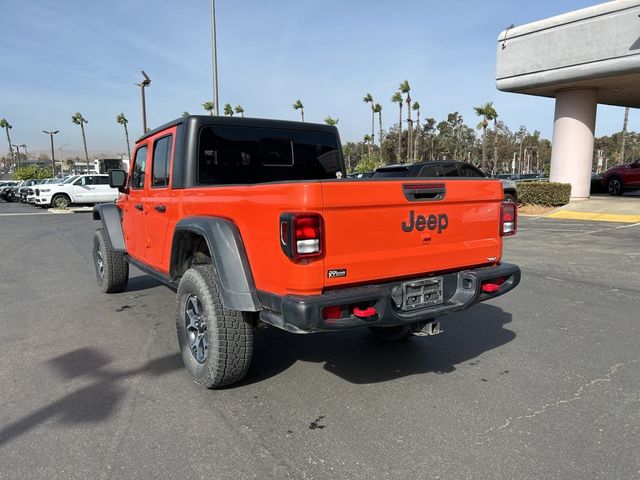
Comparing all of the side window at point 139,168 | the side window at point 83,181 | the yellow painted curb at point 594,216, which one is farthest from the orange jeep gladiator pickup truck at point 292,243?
the side window at point 83,181

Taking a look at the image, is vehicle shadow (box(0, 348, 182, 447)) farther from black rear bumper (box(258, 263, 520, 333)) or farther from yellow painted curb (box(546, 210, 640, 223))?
yellow painted curb (box(546, 210, 640, 223))

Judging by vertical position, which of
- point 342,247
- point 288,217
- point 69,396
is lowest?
point 69,396

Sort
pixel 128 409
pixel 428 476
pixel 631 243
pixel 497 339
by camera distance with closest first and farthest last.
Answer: pixel 428 476, pixel 128 409, pixel 497 339, pixel 631 243

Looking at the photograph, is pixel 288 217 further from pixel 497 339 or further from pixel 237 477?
pixel 497 339

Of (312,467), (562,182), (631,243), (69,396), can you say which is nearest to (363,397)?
(312,467)

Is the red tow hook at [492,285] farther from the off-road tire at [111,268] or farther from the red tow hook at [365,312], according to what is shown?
the off-road tire at [111,268]

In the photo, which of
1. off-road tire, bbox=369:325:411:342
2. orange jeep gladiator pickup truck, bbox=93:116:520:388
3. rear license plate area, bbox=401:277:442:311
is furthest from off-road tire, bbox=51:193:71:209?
rear license plate area, bbox=401:277:442:311

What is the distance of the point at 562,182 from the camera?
19531 millimetres

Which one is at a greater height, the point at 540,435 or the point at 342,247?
the point at 342,247

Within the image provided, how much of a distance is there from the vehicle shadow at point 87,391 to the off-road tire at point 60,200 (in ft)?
75.8

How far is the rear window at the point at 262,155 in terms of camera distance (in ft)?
13.5

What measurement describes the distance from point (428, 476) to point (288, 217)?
155 centimetres

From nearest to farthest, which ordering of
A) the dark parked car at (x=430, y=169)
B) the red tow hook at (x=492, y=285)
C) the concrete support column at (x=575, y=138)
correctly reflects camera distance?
the red tow hook at (x=492, y=285) < the dark parked car at (x=430, y=169) < the concrete support column at (x=575, y=138)

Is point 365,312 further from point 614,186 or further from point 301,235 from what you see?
point 614,186
